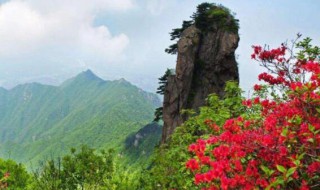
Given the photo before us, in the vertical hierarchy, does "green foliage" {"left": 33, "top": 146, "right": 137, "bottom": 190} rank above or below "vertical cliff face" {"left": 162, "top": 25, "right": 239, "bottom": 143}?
below

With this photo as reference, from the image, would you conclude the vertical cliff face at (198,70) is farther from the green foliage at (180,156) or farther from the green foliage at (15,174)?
the green foliage at (180,156)

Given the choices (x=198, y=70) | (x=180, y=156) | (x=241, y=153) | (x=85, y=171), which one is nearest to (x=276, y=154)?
(x=241, y=153)

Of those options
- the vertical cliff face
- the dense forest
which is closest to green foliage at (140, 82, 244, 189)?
the dense forest

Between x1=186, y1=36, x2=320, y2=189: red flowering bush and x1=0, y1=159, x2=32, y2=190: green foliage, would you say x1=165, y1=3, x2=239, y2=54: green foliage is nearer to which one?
x1=0, y1=159, x2=32, y2=190: green foliage

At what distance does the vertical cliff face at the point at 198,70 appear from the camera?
62.1 m

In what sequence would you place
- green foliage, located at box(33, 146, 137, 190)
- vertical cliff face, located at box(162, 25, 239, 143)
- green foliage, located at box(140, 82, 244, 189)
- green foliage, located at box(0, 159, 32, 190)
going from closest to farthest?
1. green foliage, located at box(140, 82, 244, 189)
2. green foliage, located at box(33, 146, 137, 190)
3. green foliage, located at box(0, 159, 32, 190)
4. vertical cliff face, located at box(162, 25, 239, 143)

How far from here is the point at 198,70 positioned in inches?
2569

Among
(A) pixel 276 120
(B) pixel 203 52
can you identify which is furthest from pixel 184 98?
(A) pixel 276 120

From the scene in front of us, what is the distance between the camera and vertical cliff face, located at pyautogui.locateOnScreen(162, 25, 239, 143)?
62103 millimetres

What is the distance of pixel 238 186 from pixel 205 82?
58.2 meters

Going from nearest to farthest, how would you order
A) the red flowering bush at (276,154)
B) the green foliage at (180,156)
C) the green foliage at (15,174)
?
the red flowering bush at (276,154), the green foliage at (180,156), the green foliage at (15,174)

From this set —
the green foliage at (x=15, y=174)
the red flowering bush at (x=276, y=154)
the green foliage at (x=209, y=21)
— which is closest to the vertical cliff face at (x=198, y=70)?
the green foliage at (x=209, y=21)

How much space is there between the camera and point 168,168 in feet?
48.3

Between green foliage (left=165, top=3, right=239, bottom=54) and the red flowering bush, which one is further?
green foliage (left=165, top=3, right=239, bottom=54)
